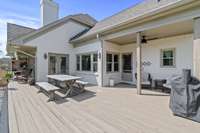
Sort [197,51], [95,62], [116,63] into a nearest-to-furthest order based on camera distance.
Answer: [197,51], [95,62], [116,63]

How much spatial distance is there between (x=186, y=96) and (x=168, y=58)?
554cm

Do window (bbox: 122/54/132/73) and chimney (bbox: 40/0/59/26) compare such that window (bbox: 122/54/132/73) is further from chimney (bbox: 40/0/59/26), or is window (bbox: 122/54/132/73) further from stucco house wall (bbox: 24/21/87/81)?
chimney (bbox: 40/0/59/26)

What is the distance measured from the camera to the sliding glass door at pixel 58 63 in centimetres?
1257

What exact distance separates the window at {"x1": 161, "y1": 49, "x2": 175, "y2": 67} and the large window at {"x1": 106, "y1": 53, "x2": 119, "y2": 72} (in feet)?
11.5

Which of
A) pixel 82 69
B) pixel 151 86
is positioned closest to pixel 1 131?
pixel 151 86

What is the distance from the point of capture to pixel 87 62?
12133 millimetres

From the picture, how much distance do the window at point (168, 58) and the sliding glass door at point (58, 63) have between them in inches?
307

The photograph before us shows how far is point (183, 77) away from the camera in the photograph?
14.2 ft

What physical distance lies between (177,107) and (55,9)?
15560 mm

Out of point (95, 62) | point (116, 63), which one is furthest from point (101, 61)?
point (116, 63)

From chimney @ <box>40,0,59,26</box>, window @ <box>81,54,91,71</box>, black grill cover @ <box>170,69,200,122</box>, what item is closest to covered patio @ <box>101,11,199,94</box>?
window @ <box>81,54,91,71</box>

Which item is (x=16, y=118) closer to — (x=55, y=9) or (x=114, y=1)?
(x=114, y=1)

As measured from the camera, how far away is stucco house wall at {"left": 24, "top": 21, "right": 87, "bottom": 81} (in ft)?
38.7

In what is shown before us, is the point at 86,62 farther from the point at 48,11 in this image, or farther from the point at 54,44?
the point at 48,11
